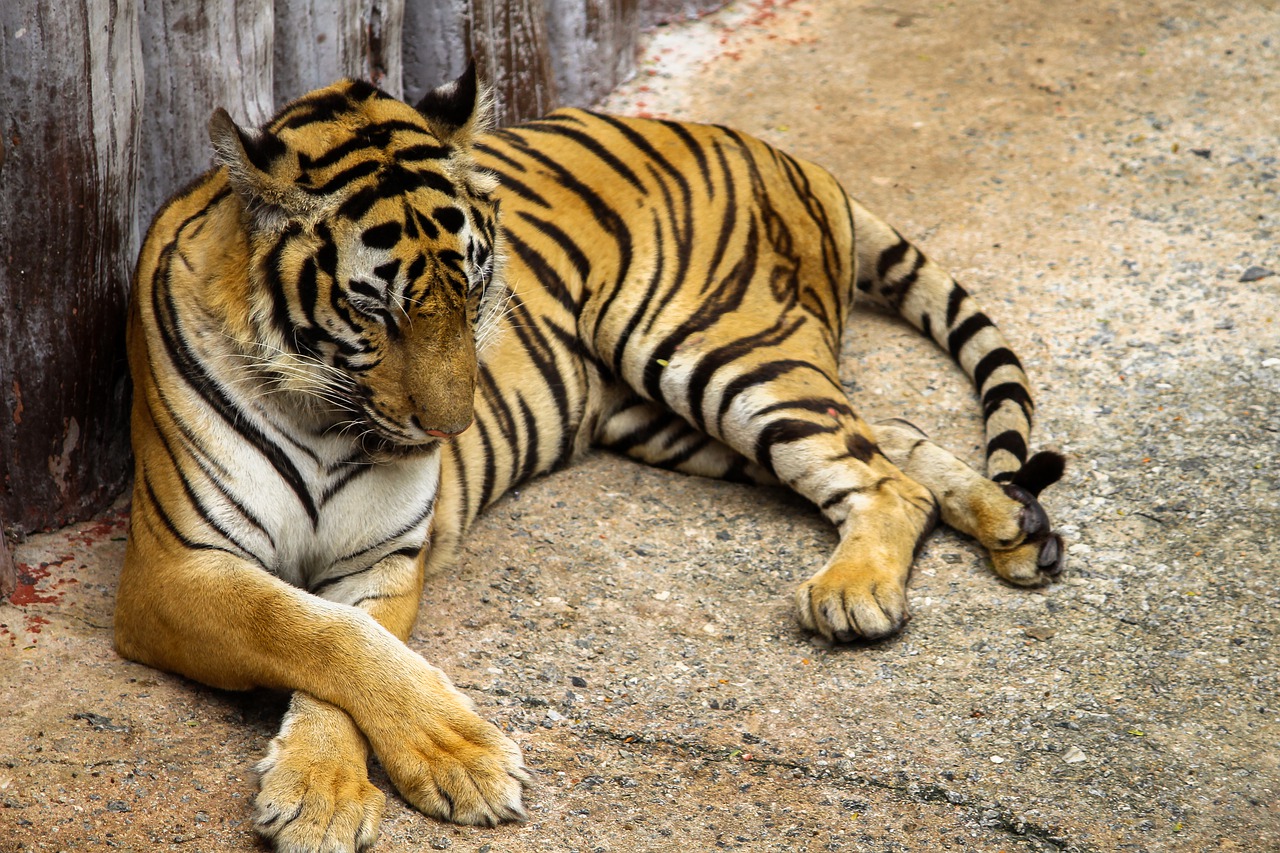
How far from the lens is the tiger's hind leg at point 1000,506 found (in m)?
3.46

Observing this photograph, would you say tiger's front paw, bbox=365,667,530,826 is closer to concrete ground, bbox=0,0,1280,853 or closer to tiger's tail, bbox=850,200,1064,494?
concrete ground, bbox=0,0,1280,853

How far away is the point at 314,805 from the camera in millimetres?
2502

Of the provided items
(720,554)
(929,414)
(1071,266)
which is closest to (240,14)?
(720,554)

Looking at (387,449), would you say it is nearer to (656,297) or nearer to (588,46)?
(656,297)

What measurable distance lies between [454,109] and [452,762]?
134 cm

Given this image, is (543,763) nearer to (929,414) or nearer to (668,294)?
(668,294)

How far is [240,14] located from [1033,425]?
2539mm

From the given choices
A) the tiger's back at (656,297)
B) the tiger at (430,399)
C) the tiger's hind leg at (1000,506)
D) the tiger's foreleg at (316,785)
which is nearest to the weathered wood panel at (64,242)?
the tiger at (430,399)

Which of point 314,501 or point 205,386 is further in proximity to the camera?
point 314,501

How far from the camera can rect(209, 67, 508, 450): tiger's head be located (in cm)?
266

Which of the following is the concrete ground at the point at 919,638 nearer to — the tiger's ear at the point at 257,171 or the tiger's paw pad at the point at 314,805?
the tiger's paw pad at the point at 314,805

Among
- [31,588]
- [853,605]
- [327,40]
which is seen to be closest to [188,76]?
[327,40]

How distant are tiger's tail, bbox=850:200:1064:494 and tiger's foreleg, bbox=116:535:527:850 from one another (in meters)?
1.81

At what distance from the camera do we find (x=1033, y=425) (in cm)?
412
